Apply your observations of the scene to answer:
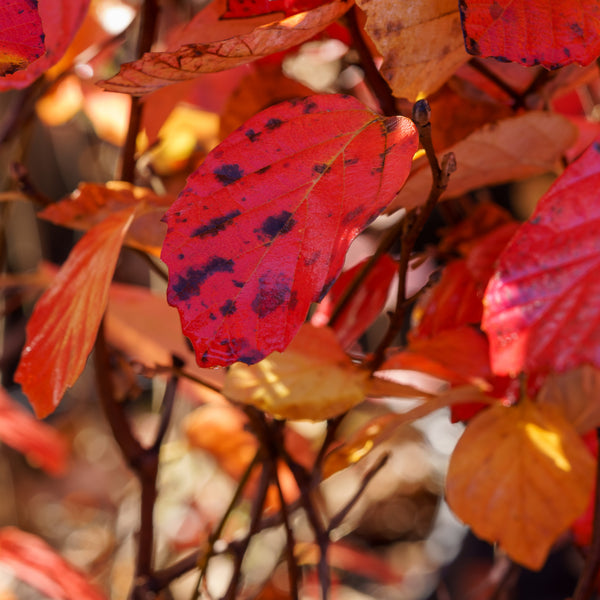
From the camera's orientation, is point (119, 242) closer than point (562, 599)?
Yes

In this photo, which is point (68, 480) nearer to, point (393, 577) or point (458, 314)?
point (393, 577)

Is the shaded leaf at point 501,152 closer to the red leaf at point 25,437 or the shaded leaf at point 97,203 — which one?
Answer: the shaded leaf at point 97,203

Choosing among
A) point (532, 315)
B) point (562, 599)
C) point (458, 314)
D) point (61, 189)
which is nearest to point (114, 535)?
point (562, 599)

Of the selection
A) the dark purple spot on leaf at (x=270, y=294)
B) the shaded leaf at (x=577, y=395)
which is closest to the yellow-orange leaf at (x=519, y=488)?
the shaded leaf at (x=577, y=395)

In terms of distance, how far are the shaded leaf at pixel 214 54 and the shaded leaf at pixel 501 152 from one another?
0.08 meters

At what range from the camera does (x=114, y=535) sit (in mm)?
1059

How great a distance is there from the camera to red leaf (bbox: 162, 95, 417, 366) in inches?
9.6

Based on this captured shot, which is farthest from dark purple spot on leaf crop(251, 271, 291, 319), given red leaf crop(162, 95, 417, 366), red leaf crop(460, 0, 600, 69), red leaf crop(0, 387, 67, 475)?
red leaf crop(0, 387, 67, 475)

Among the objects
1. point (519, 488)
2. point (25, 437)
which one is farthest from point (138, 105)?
point (25, 437)

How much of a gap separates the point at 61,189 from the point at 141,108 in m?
1.64

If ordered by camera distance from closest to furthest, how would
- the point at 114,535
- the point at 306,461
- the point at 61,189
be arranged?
the point at 306,461, the point at 114,535, the point at 61,189

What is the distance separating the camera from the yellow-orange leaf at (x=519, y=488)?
1.16 ft

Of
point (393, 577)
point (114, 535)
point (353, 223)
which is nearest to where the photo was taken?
point (353, 223)

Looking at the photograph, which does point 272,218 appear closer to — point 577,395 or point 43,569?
point 577,395
